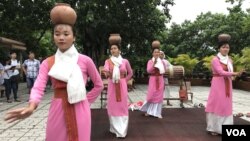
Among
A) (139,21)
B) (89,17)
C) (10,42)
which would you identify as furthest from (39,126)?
(10,42)

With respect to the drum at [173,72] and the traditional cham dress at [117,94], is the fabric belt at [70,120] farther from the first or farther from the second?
the drum at [173,72]

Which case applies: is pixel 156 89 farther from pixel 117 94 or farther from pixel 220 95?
pixel 220 95

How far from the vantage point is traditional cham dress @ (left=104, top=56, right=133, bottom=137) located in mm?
8141

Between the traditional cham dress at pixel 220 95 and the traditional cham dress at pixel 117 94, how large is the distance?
5.57 feet

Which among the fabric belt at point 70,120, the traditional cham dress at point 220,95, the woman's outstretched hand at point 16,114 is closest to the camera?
the woman's outstretched hand at point 16,114

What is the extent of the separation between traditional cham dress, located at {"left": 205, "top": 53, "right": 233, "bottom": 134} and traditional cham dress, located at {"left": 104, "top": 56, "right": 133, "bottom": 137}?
1.70 meters

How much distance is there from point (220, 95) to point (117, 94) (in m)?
2.02

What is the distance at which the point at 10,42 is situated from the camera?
2462 cm

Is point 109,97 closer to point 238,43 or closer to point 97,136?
point 97,136

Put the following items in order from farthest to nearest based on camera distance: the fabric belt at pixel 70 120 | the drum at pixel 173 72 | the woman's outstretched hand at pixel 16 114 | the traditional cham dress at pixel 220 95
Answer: the drum at pixel 173 72, the traditional cham dress at pixel 220 95, the fabric belt at pixel 70 120, the woman's outstretched hand at pixel 16 114

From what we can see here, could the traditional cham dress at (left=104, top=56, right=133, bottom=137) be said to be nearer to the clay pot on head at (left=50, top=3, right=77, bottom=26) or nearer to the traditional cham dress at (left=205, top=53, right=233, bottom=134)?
the traditional cham dress at (left=205, top=53, right=233, bottom=134)

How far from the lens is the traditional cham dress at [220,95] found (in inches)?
309

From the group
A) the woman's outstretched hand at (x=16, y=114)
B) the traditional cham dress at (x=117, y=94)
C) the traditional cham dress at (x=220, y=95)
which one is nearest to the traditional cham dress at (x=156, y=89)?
the traditional cham dress at (x=117, y=94)

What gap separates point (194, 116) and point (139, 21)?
38.3 ft
